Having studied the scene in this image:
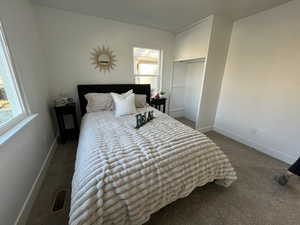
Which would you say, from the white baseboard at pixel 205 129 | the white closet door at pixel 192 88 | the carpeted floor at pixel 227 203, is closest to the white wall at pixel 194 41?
the white closet door at pixel 192 88

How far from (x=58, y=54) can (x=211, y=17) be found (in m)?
3.11

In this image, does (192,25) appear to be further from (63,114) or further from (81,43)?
(63,114)

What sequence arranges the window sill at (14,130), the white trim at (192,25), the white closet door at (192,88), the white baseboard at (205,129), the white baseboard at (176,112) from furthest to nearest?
the white baseboard at (176,112) < the white closet door at (192,88) < the white baseboard at (205,129) < the white trim at (192,25) < the window sill at (14,130)

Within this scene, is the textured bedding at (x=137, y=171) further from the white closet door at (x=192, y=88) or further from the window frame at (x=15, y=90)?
the white closet door at (x=192, y=88)

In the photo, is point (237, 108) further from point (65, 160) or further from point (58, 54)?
point (58, 54)

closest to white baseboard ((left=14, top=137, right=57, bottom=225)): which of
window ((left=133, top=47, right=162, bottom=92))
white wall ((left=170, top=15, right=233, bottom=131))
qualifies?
window ((left=133, top=47, right=162, bottom=92))

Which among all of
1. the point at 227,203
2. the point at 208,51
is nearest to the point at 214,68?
the point at 208,51

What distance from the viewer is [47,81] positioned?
2367mm

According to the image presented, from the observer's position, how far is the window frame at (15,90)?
3.97 ft

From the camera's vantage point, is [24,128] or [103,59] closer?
[24,128]

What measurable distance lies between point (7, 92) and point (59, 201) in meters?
1.38

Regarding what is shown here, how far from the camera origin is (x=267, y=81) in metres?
2.13

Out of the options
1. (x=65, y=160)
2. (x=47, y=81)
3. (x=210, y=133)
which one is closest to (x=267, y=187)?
(x=210, y=133)

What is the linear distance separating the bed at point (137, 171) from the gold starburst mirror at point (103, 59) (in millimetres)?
1699
